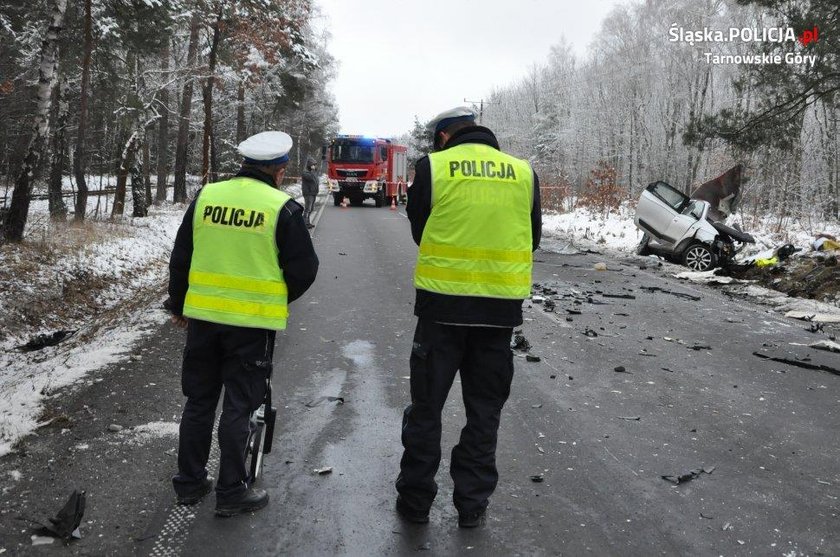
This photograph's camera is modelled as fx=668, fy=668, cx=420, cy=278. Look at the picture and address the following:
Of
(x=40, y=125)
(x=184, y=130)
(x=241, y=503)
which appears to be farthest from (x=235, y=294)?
(x=184, y=130)

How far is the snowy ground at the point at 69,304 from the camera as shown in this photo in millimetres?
5180

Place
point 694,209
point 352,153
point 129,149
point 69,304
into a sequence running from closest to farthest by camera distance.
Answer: point 69,304, point 694,209, point 129,149, point 352,153

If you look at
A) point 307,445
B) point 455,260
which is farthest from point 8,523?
point 455,260

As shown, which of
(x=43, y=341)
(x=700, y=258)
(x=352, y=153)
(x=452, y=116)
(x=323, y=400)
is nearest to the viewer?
(x=452, y=116)

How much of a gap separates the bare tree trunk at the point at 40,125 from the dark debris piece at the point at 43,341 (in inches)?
Answer: 158

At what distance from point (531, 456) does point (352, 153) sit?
27251 mm

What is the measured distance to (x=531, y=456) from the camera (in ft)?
13.7

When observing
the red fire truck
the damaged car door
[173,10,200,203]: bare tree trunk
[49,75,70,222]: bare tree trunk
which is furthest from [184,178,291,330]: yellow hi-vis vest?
the red fire truck

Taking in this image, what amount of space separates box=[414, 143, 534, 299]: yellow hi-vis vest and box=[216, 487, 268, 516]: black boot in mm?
1339

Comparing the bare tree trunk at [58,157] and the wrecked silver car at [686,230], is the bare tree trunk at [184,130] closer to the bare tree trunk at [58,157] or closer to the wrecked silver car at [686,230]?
the bare tree trunk at [58,157]

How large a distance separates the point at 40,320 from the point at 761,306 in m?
10.3

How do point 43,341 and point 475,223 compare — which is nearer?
point 475,223

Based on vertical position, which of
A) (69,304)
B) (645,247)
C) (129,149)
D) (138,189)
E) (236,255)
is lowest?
(69,304)

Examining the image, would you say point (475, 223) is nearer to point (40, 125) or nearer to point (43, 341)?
point (43, 341)
